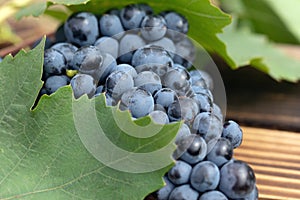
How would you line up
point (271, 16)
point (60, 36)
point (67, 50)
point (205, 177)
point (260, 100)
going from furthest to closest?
1. point (271, 16)
2. point (260, 100)
3. point (60, 36)
4. point (67, 50)
5. point (205, 177)

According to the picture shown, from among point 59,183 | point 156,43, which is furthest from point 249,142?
point 59,183

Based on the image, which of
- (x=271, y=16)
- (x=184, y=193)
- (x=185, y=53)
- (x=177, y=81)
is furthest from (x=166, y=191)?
(x=271, y=16)

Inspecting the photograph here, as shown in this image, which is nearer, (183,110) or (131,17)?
(183,110)

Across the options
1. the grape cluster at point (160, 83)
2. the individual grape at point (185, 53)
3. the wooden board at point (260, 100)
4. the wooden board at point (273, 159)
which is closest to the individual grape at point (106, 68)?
the grape cluster at point (160, 83)

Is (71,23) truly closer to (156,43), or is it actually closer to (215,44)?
(156,43)

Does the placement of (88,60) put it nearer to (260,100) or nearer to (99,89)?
(99,89)
